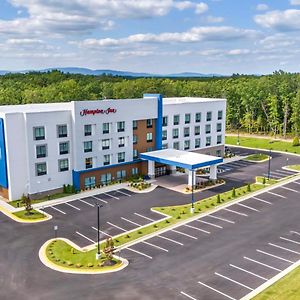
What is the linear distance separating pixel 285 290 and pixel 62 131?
3684 cm

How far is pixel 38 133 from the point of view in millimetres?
52281

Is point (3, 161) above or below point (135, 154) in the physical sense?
above

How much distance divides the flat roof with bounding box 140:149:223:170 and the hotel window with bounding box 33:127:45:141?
16.9 m

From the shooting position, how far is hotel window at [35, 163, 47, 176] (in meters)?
52.6

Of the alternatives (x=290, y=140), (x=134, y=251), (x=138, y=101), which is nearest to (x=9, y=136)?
(x=138, y=101)

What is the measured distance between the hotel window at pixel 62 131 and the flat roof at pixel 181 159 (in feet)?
44.5

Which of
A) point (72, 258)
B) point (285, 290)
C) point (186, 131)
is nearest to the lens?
point (285, 290)

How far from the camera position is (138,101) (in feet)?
202

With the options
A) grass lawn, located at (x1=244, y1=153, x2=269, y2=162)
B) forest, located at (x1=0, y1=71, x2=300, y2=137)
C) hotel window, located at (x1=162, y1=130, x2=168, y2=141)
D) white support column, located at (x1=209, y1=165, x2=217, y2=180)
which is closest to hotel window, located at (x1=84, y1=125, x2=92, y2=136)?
hotel window, located at (x1=162, y1=130, x2=168, y2=141)

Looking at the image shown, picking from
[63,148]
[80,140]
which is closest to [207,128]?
[80,140]

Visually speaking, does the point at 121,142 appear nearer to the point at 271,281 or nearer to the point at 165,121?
the point at 165,121

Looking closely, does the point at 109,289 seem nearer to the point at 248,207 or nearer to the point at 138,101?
the point at 248,207

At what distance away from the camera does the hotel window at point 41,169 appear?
2069 inches

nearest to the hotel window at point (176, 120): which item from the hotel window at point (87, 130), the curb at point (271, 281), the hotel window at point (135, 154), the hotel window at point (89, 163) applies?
the hotel window at point (135, 154)
